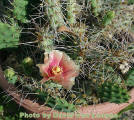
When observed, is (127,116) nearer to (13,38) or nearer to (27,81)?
(27,81)

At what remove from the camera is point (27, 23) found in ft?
5.53

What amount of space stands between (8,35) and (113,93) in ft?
2.49

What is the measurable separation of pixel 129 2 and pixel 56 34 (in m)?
0.81

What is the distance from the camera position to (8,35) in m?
1.54

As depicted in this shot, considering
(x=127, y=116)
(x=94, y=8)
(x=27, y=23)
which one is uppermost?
(x=94, y=8)

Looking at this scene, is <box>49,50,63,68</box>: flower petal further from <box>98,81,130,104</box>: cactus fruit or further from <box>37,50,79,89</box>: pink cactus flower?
<box>98,81,130,104</box>: cactus fruit

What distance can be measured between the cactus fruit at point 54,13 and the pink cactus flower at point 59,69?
237mm

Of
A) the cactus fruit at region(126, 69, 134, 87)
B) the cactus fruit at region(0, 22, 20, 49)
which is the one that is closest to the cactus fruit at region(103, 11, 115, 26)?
the cactus fruit at region(126, 69, 134, 87)

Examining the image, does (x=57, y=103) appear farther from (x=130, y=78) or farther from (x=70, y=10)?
(x=70, y=10)

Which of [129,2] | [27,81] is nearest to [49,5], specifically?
[27,81]

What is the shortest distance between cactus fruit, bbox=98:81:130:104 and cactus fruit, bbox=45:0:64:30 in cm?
48

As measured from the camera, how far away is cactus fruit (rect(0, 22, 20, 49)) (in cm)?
149

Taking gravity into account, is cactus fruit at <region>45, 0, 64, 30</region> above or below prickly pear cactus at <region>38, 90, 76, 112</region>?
above

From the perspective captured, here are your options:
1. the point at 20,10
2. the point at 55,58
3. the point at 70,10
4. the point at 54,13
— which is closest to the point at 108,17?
the point at 70,10
